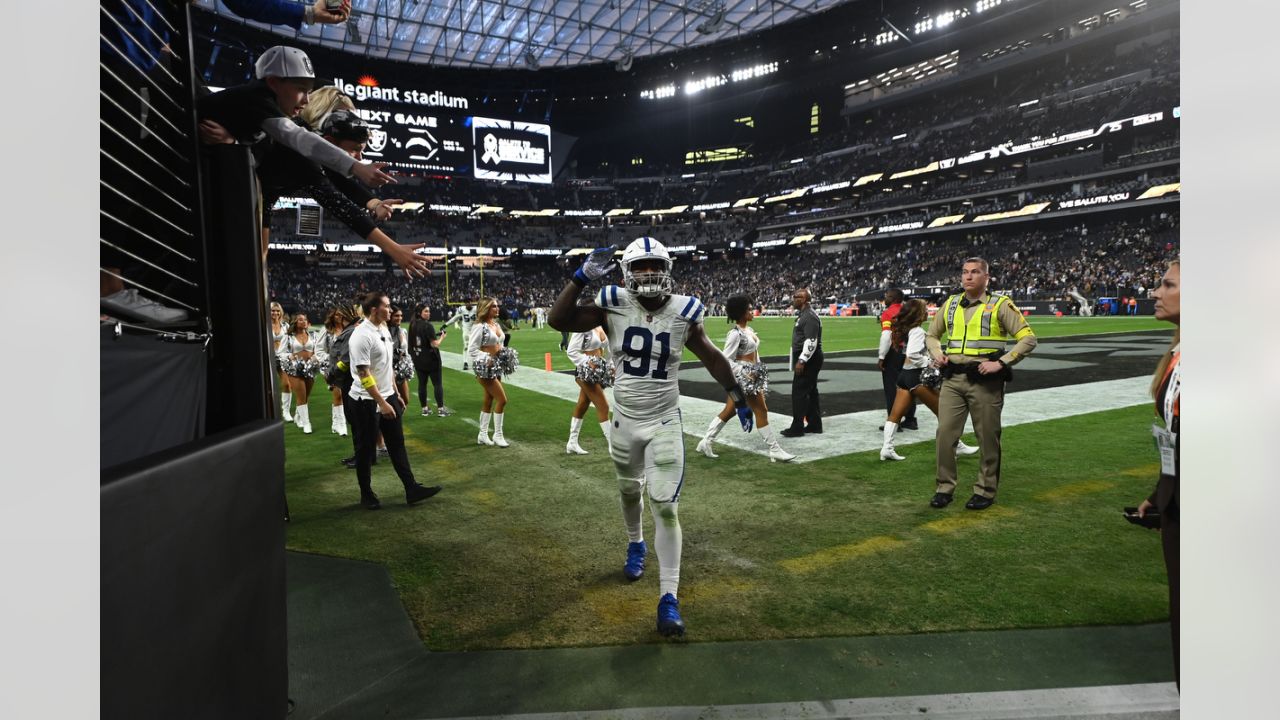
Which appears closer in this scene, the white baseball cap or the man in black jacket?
the white baseball cap

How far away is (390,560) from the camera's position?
5.38m

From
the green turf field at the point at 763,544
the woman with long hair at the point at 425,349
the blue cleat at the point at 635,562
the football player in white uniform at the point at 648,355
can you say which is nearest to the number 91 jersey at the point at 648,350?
the football player in white uniform at the point at 648,355

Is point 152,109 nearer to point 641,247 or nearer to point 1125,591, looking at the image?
point 641,247

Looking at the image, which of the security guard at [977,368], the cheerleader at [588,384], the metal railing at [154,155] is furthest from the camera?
the cheerleader at [588,384]

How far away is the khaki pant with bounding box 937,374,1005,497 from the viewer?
638 cm

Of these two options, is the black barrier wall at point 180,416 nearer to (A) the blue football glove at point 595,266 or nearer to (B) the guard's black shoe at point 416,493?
(A) the blue football glove at point 595,266

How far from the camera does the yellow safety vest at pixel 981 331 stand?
6.34m

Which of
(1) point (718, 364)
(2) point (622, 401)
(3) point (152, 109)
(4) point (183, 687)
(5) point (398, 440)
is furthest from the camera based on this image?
(5) point (398, 440)

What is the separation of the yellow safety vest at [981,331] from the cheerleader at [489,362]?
5937 millimetres

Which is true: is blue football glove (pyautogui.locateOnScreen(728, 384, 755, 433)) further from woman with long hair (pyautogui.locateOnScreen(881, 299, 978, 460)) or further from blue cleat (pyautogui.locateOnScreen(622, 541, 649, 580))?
woman with long hair (pyautogui.locateOnScreen(881, 299, 978, 460))

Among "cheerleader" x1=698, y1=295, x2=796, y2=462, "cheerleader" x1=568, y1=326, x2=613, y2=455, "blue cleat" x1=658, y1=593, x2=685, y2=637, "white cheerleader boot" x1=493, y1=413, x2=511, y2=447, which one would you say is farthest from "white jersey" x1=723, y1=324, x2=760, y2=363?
"blue cleat" x1=658, y1=593, x2=685, y2=637

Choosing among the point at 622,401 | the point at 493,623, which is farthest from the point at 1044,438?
the point at 493,623

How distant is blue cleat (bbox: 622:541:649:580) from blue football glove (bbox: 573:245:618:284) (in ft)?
6.84

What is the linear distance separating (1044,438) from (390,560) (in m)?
8.50
